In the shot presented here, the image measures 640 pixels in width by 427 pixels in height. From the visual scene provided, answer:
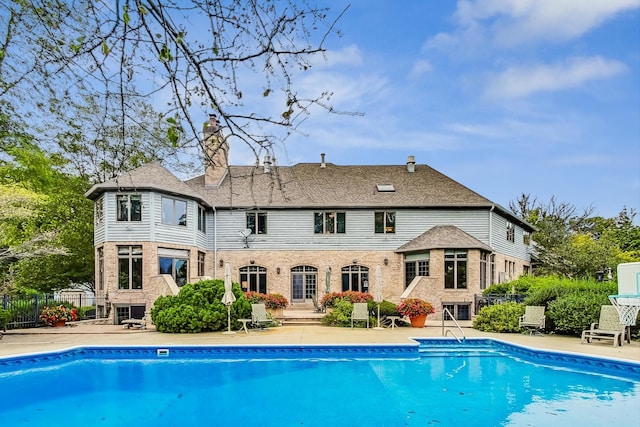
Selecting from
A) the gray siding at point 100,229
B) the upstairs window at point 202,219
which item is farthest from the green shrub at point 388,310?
the gray siding at point 100,229

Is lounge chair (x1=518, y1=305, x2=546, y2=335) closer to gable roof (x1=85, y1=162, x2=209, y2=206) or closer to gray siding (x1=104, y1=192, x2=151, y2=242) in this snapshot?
gable roof (x1=85, y1=162, x2=209, y2=206)

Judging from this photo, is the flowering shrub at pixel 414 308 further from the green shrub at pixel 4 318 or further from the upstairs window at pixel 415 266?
the green shrub at pixel 4 318

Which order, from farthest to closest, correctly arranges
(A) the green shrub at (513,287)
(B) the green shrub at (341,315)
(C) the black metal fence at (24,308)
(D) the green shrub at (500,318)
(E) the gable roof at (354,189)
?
(E) the gable roof at (354,189), (A) the green shrub at (513,287), (C) the black metal fence at (24,308), (B) the green shrub at (341,315), (D) the green shrub at (500,318)

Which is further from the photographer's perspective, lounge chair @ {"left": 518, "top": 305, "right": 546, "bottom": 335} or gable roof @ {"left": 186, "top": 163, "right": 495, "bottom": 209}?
gable roof @ {"left": 186, "top": 163, "right": 495, "bottom": 209}

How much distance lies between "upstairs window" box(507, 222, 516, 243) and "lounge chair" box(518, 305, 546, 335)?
1182 centimetres

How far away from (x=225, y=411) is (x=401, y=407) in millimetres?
3043

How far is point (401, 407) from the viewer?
902cm

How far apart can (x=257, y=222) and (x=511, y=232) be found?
13935mm

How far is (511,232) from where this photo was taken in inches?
1121

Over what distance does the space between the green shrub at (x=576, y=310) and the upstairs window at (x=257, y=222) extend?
550 inches

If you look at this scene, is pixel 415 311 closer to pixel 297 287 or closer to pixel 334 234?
pixel 334 234

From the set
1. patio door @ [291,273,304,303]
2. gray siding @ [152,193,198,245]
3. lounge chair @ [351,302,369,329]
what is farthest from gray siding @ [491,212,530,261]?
gray siding @ [152,193,198,245]

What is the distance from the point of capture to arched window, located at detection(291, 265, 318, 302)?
25.6 meters

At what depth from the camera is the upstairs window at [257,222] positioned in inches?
1009
